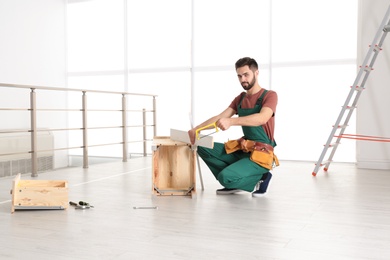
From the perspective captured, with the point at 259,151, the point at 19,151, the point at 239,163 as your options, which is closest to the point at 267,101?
the point at 259,151

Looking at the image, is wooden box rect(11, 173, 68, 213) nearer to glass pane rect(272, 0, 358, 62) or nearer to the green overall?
the green overall

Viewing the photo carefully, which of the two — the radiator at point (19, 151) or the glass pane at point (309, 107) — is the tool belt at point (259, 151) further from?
the radiator at point (19, 151)

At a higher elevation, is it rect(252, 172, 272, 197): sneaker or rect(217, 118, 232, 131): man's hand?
rect(217, 118, 232, 131): man's hand

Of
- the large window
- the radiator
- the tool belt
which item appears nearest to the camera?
the tool belt

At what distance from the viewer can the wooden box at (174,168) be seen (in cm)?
329

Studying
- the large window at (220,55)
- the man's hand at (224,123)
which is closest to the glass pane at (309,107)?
the large window at (220,55)

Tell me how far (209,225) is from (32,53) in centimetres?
572

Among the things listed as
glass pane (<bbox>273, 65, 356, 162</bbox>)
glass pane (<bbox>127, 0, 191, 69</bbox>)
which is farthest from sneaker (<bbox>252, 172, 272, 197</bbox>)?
Result: glass pane (<bbox>127, 0, 191, 69</bbox>)

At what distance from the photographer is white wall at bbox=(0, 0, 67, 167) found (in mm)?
6711

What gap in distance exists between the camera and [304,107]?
19.4ft

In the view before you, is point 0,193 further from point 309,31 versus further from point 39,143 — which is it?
point 309,31

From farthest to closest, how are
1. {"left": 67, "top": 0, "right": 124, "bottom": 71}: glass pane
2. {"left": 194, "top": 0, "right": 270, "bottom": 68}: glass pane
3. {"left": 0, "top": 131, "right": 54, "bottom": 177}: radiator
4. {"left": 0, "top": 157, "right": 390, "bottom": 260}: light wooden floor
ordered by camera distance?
{"left": 67, "top": 0, "right": 124, "bottom": 71}: glass pane, {"left": 0, "top": 131, "right": 54, "bottom": 177}: radiator, {"left": 194, "top": 0, "right": 270, "bottom": 68}: glass pane, {"left": 0, "top": 157, "right": 390, "bottom": 260}: light wooden floor

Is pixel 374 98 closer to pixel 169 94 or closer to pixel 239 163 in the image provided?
pixel 239 163

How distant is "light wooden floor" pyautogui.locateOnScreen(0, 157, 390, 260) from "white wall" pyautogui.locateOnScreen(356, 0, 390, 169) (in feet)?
3.91
